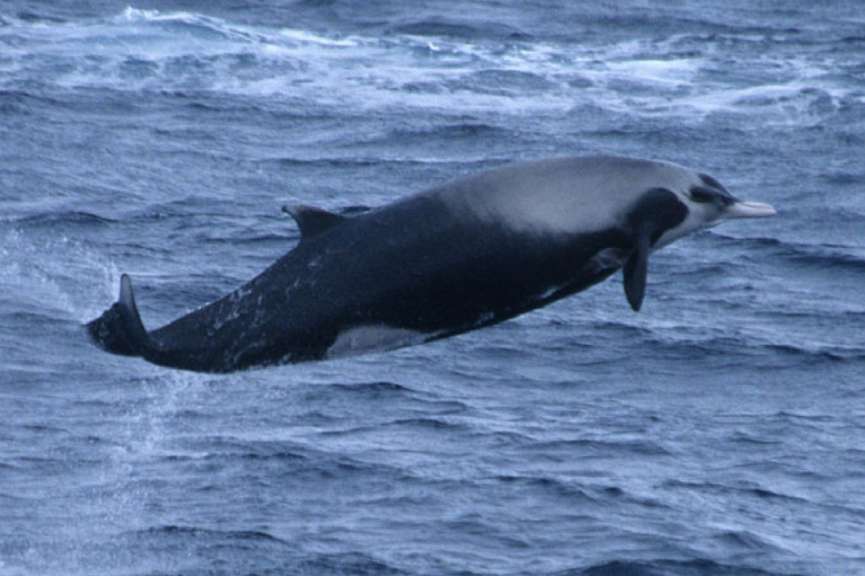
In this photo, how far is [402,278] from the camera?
11.1m

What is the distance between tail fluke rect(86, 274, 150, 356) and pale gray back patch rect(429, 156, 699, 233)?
195 centimetres

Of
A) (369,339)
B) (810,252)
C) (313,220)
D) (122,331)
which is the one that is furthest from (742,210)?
(810,252)

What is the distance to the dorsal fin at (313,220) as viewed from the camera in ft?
37.0

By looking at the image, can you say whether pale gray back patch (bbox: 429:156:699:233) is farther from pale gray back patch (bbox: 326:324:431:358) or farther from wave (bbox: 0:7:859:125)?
wave (bbox: 0:7:859:125)

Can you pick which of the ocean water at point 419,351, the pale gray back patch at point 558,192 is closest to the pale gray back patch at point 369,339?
the pale gray back patch at point 558,192

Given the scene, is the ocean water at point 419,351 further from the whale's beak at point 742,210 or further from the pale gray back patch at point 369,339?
the pale gray back patch at point 369,339

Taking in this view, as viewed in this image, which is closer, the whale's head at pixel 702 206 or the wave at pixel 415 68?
the whale's head at pixel 702 206

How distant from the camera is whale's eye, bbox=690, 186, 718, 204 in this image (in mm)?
12164

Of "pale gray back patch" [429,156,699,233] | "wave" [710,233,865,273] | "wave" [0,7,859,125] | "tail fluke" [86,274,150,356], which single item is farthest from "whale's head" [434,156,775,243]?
"wave" [0,7,859,125]

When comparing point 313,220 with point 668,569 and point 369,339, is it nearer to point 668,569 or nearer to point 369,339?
point 369,339

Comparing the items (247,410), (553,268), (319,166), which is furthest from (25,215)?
(553,268)

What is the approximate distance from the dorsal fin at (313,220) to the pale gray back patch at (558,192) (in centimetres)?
63

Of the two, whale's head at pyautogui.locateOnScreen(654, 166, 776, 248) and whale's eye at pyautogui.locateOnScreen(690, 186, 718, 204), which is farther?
whale's eye at pyautogui.locateOnScreen(690, 186, 718, 204)

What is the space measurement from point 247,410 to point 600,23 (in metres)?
34.9
